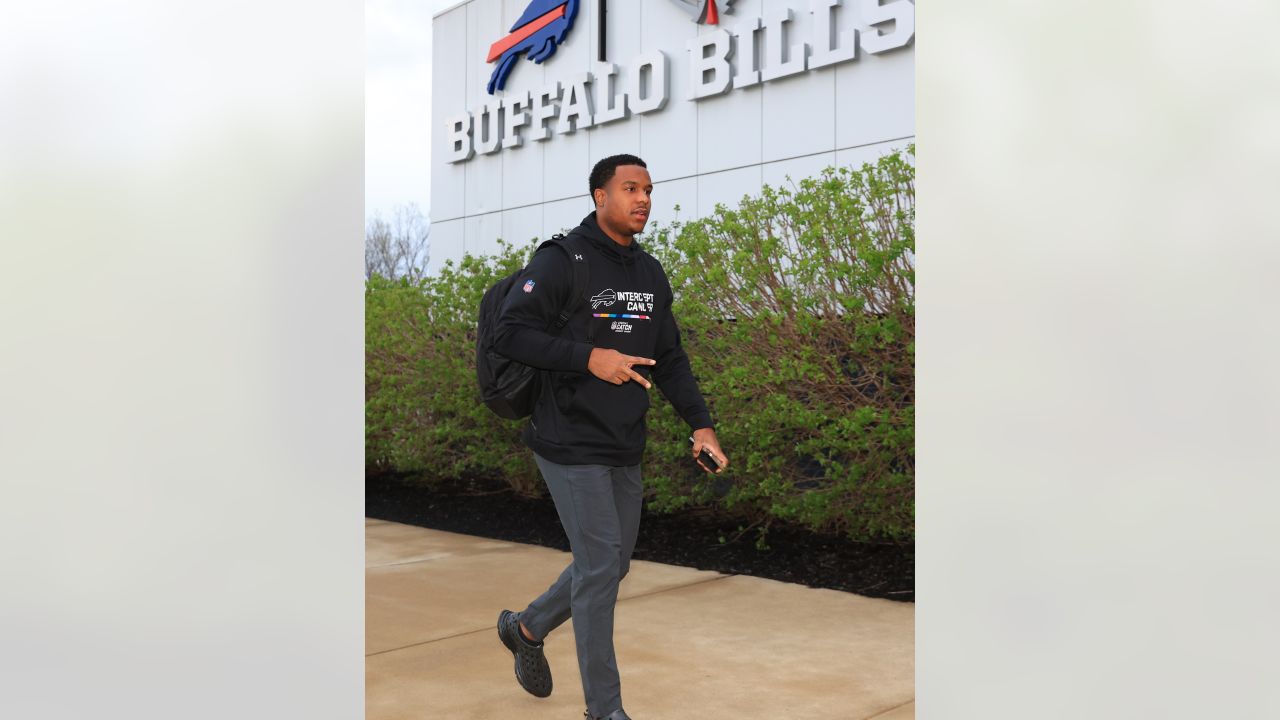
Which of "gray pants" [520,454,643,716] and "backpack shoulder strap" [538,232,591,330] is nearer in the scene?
"gray pants" [520,454,643,716]

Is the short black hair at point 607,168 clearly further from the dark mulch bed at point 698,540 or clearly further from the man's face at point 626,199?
the dark mulch bed at point 698,540

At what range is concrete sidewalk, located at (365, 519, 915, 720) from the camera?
4.47 meters

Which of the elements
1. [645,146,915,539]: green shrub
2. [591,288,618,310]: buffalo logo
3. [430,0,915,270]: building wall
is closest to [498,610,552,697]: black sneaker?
[591,288,618,310]: buffalo logo

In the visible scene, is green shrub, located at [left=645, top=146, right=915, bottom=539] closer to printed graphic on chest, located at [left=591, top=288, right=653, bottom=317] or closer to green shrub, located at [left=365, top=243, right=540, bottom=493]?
green shrub, located at [left=365, top=243, right=540, bottom=493]

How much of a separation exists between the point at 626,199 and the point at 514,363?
752mm

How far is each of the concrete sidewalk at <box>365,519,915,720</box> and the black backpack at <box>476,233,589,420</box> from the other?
129 centimetres

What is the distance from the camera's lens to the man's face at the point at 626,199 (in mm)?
4039

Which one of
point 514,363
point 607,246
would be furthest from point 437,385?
point 607,246

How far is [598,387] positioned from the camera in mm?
3943

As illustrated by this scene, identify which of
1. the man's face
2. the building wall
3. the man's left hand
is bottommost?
the man's left hand

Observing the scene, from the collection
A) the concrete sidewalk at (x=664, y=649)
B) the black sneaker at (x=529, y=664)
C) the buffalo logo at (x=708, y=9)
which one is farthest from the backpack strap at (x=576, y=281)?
the buffalo logo at (x=708, y=9)

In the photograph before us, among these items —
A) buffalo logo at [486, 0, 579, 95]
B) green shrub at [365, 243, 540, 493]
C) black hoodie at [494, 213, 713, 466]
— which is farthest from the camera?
buffalo logo at [486, 0, 579, 95]
